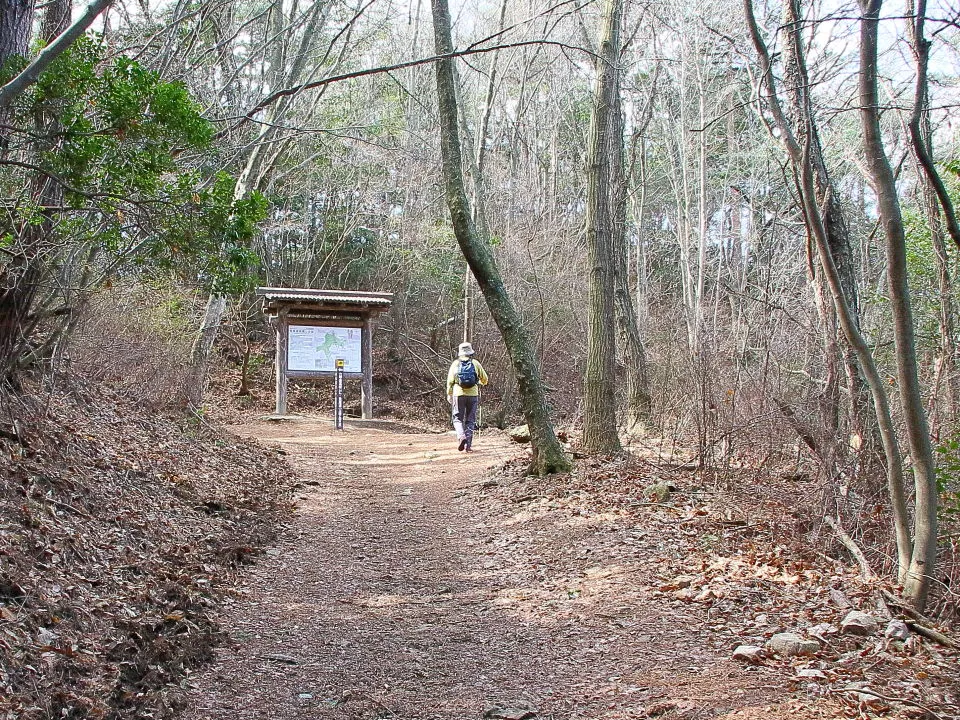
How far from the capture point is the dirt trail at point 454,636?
427cm

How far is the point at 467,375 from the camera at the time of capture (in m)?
13.5

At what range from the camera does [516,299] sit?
19906 mm

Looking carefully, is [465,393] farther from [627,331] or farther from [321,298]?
[321,298]

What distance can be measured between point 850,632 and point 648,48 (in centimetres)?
1780

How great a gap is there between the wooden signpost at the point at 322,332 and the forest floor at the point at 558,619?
9.81m

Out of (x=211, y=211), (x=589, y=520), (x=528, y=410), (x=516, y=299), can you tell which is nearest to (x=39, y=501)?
(x=211, y=211)

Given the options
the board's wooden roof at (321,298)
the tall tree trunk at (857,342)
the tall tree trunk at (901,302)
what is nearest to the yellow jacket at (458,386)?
the board's wooden roof at (321,298)

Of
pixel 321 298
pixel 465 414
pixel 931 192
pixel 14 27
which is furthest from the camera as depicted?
pixel 321 298

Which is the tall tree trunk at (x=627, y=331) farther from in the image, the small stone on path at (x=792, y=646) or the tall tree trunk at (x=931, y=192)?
the small stone on path at (x=792, y=646)

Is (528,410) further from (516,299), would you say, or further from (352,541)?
(516,299)

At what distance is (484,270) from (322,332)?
9.47 m

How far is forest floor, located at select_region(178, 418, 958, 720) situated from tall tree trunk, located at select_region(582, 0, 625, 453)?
1324mm

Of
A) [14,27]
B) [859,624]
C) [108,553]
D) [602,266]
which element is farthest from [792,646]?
[602,266]

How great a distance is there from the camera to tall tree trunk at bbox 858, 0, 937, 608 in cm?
492
